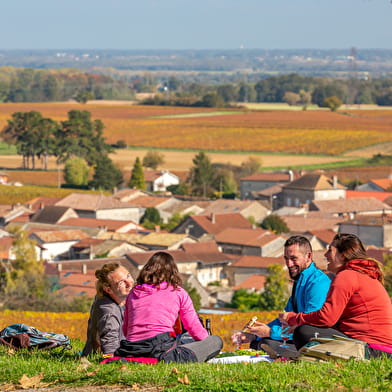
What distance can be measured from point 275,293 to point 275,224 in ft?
70.1

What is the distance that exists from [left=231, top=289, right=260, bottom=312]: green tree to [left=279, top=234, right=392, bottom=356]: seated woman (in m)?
29.8

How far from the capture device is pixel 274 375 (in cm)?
644

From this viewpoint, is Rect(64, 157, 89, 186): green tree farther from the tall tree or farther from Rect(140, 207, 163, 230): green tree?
Rect(140, 207, 163, 230): green tree

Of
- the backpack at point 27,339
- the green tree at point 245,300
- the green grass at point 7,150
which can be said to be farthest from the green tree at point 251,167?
the backpack at point 27,339

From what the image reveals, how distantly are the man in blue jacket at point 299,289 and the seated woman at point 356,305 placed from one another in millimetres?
424

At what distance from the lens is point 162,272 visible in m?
7.34

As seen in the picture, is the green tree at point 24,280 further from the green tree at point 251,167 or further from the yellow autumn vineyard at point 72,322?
the green tree at point 251,167

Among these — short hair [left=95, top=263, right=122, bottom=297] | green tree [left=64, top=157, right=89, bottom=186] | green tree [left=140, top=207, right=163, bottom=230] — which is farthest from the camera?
green tree [left=64, top=157, right=89, bottom=186]

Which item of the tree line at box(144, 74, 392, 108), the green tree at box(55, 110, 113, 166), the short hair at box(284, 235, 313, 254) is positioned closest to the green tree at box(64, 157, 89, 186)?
the green tree at box(55, 110, 113, 166)

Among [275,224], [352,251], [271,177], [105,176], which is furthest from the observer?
[105,176]

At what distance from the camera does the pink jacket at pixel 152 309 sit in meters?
7.31

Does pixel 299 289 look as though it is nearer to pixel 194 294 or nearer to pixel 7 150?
pixel 194 294

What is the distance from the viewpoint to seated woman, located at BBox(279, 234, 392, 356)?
696 cm

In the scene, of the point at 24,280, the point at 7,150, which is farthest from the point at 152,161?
the point at 24,280
